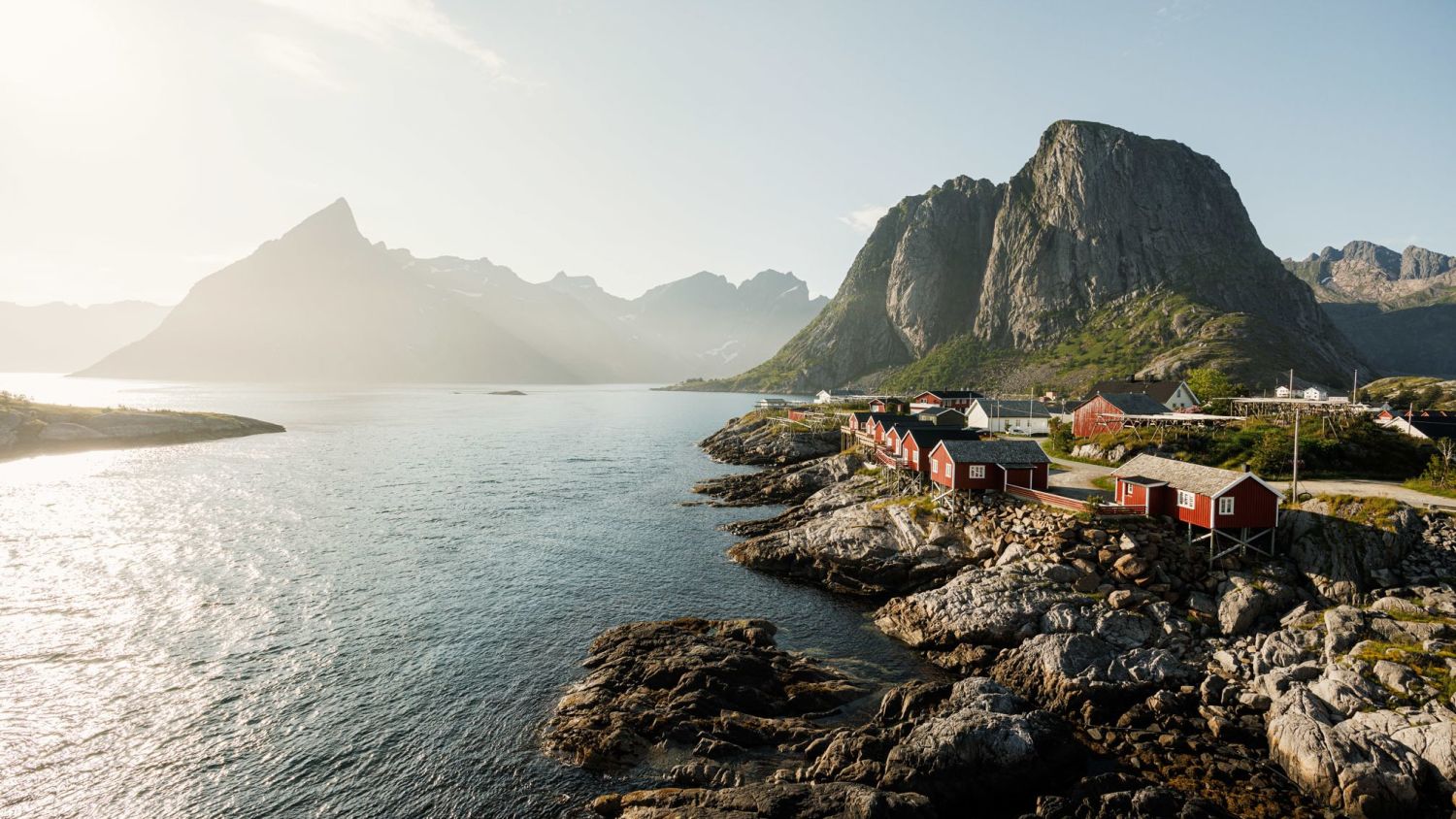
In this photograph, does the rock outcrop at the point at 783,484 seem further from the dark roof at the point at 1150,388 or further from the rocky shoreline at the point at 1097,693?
the dark roof at the point at 1150,388

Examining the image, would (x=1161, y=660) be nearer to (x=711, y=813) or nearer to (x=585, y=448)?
(x=711, y=813)

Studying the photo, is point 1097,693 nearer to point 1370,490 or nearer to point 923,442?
point 1370,490

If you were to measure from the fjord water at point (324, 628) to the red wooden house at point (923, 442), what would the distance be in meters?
17.4

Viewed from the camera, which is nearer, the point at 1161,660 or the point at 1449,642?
the point at 1449,642

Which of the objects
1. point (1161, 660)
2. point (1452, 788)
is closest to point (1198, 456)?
point (1161, 660)

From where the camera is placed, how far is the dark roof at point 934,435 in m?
54.9

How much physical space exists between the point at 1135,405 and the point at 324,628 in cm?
7677

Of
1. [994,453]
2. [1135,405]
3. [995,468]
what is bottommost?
[995,468]

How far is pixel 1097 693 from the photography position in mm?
25781

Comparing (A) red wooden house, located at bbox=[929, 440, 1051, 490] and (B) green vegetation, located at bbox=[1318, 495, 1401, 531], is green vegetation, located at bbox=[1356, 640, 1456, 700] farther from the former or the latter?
(A) red wooden house, located at bbox=[929, 440, 1051, 490]

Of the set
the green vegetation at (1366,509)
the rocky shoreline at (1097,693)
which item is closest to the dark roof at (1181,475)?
the rocky shoreline at (1097,693)

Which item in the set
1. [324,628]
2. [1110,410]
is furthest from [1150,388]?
[324,628]

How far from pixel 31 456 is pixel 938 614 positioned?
128 meters

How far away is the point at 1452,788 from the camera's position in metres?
19.9
